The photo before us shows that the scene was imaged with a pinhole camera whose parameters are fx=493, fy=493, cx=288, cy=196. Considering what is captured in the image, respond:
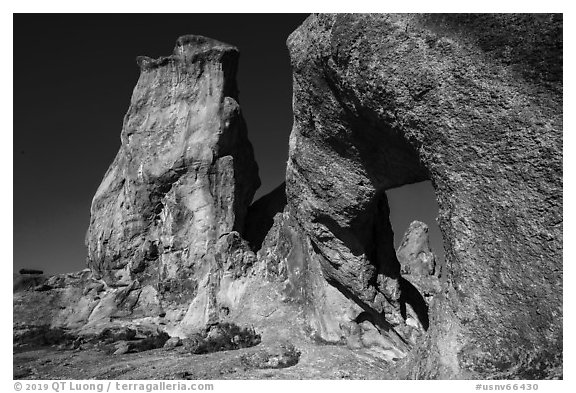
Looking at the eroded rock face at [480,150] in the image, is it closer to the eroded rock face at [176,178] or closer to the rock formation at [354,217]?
the rock formation at [354,217]

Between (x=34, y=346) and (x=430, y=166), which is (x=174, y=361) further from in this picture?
(x=34, y=346)

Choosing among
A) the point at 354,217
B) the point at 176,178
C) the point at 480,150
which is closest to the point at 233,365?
the point at 354,217

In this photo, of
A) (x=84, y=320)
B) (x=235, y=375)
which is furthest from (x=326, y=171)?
(x=84, y=320)

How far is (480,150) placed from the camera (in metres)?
7.09

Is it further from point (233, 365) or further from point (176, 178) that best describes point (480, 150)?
point (176, 178)

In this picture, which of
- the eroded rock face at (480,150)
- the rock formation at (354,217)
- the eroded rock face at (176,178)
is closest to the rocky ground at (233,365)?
the rock formation at (354,217)

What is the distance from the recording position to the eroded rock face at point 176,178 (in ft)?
78.8

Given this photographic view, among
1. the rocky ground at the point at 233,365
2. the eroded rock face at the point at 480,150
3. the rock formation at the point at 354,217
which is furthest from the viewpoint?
the rocky ground at the point at 233,365

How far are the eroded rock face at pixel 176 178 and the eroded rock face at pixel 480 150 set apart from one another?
1590 cm

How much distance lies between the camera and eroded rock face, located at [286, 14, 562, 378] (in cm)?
643

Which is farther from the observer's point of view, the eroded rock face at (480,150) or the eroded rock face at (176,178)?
the eroded rock face at (176,178)

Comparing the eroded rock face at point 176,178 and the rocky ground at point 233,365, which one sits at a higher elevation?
the eroded rock face at point 176,178

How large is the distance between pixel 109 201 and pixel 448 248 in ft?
76.1

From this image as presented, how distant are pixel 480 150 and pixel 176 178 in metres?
20.0
